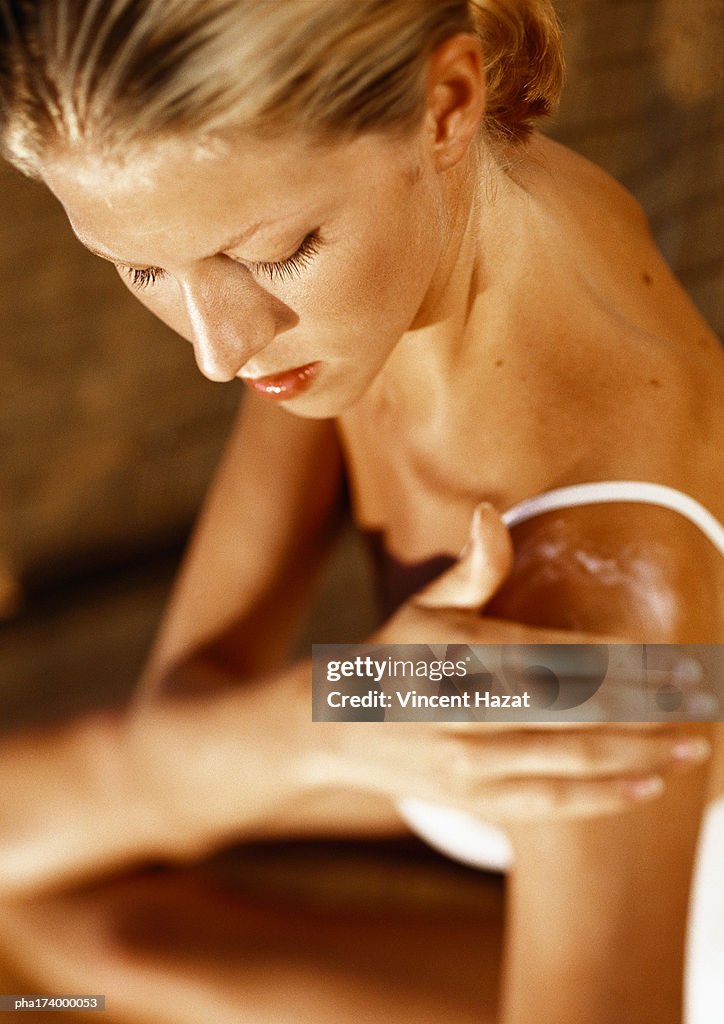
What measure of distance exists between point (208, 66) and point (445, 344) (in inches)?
9.5

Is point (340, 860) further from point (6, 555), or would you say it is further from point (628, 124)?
point (628, 124)

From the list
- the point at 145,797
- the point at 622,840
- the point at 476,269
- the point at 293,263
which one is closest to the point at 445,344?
the point at 476,269

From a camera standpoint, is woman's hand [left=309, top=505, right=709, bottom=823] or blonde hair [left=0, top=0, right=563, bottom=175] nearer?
blonde hair [left=0, top=0, right=563, bottom=175]

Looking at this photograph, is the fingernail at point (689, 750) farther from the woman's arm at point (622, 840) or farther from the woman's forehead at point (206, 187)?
the woman's forehead at point (206, 187)

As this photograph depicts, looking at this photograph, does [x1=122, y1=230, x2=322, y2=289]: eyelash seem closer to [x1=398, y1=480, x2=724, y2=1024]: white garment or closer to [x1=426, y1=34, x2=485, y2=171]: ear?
[x1=426, y1=34, x2=485, y2=171]: ear

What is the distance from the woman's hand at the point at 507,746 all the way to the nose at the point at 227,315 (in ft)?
0.45

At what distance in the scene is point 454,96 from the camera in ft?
1.36

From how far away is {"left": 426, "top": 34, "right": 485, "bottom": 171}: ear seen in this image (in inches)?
15.7

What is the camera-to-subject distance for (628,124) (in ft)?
3.10

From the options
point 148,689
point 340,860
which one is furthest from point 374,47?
point 340,860

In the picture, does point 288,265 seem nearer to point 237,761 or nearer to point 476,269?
point 476,269

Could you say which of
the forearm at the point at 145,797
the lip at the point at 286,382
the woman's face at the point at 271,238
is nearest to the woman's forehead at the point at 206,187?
the woman's face at the point at 271,238

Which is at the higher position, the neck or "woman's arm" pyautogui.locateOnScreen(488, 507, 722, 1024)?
the neck

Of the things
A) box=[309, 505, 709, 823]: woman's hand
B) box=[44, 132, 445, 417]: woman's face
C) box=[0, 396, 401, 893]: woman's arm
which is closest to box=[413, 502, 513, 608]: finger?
box=[309, 505, 709, 823]: woman's hand
